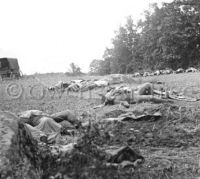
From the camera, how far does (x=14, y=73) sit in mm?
18547

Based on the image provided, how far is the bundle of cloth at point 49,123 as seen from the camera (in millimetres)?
3605

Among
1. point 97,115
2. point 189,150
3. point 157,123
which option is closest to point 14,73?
point 97,115

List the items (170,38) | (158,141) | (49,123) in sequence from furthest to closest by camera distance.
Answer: (170,38) → (49,123) → (158,141)

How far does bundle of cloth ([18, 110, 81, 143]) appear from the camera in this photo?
361 centimetres

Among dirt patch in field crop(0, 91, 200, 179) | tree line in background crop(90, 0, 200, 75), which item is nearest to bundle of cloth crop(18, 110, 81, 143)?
dirt patch in field crop(0, 91, 200, 179)

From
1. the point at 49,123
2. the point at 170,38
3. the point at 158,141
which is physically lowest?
the point at 158,141

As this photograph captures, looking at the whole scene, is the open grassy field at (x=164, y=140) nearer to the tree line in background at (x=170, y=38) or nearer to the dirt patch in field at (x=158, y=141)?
the dirt patch in field at (x=158, y=141)

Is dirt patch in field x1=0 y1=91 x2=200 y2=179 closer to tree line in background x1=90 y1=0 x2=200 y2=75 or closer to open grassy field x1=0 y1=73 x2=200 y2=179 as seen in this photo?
open grassy field x1=0 y1=73 x2=200 y2=179

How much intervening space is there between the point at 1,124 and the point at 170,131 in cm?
239

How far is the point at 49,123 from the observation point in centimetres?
404

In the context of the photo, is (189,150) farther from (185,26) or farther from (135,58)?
(135,58)

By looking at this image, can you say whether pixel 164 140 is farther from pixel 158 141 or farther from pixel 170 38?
pixel 170 38


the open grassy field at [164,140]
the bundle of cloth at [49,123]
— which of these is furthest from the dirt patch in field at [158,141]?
the bundle of cloth at [49,123]

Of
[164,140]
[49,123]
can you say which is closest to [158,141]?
[164,140]
